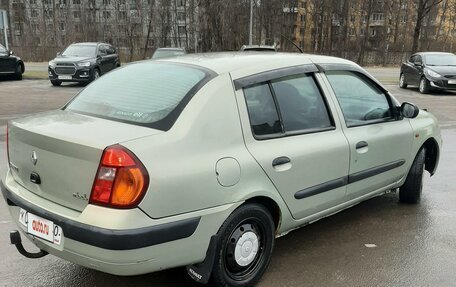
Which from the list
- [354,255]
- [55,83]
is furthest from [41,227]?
[55,83]

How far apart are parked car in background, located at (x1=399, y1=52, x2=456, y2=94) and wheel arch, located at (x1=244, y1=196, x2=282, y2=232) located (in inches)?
577

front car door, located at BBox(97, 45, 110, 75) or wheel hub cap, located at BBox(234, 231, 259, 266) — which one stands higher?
wheel hub cap, located at BBox(234, 231, 259, 266)

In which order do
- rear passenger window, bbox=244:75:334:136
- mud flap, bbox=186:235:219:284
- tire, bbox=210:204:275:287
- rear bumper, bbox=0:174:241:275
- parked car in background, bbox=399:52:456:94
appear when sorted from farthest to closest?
parked car in background, bbox=399:52:456:94 → rear passenger window, bbox=244:75:334:136 → tire, bbox=210:204:275:287 → mud flap, bbox=186:235:219:284 → rear bumper, bbox=0:174:241:275

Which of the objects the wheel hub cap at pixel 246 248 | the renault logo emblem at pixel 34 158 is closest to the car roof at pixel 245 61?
the wheel hub cap at pixel 246 248

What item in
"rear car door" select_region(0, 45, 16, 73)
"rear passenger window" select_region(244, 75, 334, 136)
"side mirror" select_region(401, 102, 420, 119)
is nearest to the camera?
"rear passenger window" select_region(244, 75, 334, 136)

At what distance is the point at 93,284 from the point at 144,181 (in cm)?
116

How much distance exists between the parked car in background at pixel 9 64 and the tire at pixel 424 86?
1613cm

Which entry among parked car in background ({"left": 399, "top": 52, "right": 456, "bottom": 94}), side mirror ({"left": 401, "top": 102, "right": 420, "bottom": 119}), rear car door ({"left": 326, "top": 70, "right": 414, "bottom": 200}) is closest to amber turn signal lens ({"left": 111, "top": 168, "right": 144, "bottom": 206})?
rear car door ({"left": 326, "top": 70, "right": 414, "bottom": 200})

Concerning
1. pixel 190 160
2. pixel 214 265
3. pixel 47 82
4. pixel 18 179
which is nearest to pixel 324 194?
pixel 214 265

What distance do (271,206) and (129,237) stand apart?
1.14m

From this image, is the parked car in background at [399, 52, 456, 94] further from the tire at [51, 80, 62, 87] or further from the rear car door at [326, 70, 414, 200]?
the tire at [51, 80, 62, 87]

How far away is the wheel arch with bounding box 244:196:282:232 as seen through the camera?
3.13m

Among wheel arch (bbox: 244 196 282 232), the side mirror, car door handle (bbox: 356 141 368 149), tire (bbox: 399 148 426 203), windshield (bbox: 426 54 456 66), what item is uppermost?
the side mirror

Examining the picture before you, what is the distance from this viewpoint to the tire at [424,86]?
16552 millimetres
